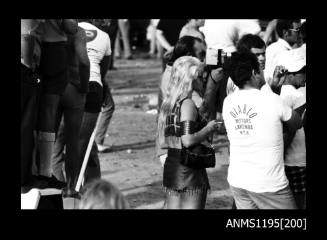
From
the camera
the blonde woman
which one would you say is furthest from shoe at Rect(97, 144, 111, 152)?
the blonde woman

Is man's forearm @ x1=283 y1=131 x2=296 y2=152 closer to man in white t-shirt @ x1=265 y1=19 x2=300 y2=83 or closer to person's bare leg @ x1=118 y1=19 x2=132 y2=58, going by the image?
man in white t-shirt @ x1=265 y1=19 x2=300 y2=83

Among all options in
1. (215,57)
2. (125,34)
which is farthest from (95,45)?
(125,34)

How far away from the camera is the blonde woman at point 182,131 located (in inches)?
204

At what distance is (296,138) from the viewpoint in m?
5.46

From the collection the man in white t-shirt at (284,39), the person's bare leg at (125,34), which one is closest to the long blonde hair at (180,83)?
the man in white t-shirt at (284,39)

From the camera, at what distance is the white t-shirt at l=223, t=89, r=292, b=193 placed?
4.80 metres

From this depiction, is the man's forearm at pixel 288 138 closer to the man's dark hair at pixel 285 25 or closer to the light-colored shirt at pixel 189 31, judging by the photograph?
the man's dark hair at pixel 285 25

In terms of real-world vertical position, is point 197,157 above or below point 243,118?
below

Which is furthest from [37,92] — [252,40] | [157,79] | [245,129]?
[157,79]

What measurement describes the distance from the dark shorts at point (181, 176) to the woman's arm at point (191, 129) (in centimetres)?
18

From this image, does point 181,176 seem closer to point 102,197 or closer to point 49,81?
point 49,81

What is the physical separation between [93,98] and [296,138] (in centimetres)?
235

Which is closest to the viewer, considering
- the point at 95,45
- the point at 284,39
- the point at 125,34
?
the point at 95,45
